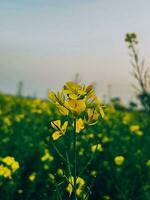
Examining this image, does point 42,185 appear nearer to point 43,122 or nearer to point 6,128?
point 6,128

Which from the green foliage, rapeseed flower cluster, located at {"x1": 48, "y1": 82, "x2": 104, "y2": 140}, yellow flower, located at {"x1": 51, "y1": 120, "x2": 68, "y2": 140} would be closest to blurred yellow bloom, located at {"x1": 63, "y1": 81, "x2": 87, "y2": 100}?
rapeseed flower cluster, located at {"x1": 48, "y1": 82, "x2": 104, "y2": 140}

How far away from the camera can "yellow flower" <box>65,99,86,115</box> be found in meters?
1.47

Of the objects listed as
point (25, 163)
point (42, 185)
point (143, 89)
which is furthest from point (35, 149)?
point (143, 89)

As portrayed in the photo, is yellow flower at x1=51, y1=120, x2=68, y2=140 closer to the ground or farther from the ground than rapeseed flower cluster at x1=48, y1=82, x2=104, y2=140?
closer to the ground

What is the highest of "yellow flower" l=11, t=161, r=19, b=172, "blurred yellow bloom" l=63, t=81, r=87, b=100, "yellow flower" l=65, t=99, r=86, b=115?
"blurred yellow bloom" l=63, t=81, r=87, b=100

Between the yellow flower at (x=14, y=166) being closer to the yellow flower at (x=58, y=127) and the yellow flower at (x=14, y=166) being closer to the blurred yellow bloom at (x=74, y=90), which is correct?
the yellow flower at (x=58, y=127)

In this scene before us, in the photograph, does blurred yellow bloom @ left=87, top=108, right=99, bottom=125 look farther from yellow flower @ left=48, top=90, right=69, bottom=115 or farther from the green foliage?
the green foliage

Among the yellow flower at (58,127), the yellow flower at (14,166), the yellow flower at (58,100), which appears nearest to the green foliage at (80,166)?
the yellow flower at (14,166)

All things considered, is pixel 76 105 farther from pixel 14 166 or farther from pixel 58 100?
pixel 14 166

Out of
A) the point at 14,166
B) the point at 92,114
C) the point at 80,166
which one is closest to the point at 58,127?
the point at 92,114

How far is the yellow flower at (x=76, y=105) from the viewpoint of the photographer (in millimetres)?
1468

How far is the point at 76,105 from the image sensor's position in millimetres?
1477

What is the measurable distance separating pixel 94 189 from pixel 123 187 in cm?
38

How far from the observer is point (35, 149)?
475 centimetres
